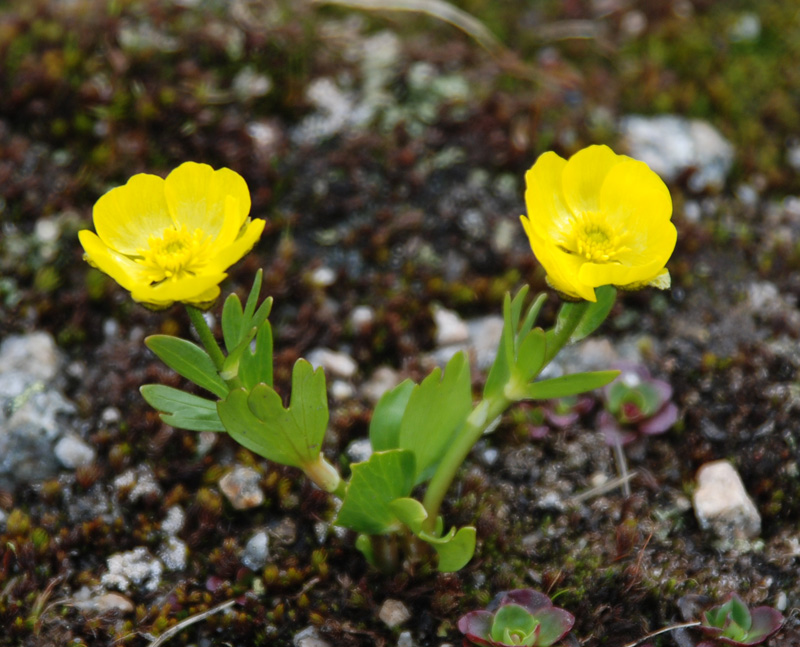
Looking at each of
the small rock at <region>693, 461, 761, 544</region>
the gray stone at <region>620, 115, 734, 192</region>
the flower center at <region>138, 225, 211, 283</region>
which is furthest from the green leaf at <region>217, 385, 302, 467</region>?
the gray stone at <region>620, 115, 734, 192</region>

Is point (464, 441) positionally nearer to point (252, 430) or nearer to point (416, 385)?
point (416, 385)

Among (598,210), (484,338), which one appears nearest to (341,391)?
(484,338)

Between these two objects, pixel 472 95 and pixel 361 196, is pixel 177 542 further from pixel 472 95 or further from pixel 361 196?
pixel 472 95

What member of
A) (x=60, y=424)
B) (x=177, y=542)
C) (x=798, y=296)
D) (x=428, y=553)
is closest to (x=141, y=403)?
(x=60, y=424)

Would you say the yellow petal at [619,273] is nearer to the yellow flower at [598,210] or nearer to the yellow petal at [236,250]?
the yellow flower at [598,210]

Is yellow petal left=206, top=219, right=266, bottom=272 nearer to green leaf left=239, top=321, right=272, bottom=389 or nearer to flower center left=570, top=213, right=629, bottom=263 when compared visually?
green leaf left=239, top=321, right=272, bottom=389
